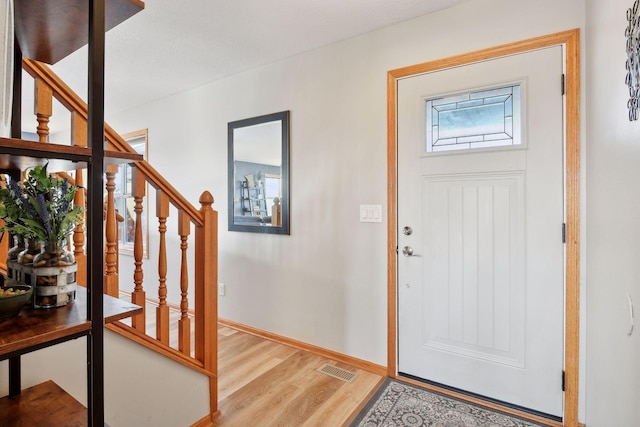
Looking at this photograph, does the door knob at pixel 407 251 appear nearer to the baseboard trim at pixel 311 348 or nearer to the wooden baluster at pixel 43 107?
the baseboard trim at pixel 311 348

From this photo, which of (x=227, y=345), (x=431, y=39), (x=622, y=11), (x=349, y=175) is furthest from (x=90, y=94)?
(x=227, y=345)

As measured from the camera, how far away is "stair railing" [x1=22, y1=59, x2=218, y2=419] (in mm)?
1245

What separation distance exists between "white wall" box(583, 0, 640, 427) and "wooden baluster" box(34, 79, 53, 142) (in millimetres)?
1868

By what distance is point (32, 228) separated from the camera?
851 millimetres

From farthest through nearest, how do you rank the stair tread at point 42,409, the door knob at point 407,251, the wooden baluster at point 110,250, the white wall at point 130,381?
the door knob at point 407,251 < the wooden baluster at point 110,250 < the white wall at point 130,381 < the stair tread at point 42,409

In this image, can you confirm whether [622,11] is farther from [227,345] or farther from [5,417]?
[227,345]

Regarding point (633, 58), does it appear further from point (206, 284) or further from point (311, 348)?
point (311, 348)

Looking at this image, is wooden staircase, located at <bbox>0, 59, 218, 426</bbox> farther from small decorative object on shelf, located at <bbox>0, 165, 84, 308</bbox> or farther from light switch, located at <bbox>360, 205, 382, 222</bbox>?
light switch, located at <bbox>360, 205, 382, 222</bbox>

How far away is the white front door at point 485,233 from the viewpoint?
1.87 metres

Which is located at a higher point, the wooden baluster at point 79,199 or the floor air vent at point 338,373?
the wooden baluster at point 79,199

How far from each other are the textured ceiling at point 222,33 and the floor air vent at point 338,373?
8.02 feet

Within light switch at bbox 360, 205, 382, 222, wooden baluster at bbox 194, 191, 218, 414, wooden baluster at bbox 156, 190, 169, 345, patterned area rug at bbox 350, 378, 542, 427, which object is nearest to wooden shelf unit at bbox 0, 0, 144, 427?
wooden baluster at bbox 156, 190, 169, 345

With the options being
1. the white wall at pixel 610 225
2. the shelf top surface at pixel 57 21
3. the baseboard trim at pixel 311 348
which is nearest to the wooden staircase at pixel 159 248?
the shelf top surface at pixel 57 21

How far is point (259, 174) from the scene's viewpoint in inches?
119
